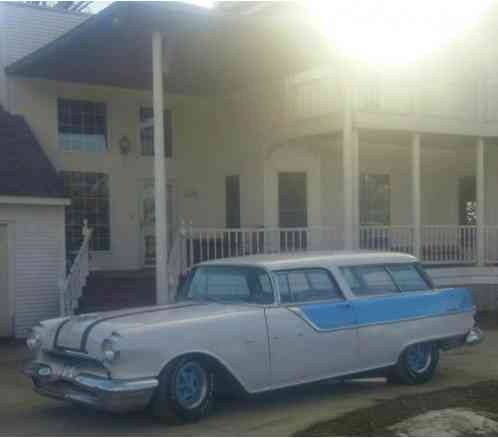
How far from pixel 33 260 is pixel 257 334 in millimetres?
7899

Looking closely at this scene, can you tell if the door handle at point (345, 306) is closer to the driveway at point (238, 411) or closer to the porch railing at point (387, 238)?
the driveway at point (238, 411)

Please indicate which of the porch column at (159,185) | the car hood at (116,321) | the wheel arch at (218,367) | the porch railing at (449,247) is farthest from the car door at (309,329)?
the porch railing at (449,247)

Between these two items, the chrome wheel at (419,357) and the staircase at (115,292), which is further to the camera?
the staircase at (115,292)

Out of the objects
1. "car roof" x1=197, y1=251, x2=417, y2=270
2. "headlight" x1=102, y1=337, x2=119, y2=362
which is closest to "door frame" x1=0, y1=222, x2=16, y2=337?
"car roof" x1=197, y1=251, x2=417, y2=270

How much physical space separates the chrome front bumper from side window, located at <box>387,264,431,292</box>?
3.56m

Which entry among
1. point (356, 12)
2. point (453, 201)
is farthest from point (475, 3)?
point (453, 201)

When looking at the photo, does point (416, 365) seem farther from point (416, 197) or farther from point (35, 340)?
point (416, 197)

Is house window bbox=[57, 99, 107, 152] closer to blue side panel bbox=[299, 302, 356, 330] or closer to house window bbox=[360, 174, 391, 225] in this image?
house window bbox=[360, 174, 391, 225]

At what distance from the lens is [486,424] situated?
6.91 meters

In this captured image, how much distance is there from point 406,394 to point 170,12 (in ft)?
22.1

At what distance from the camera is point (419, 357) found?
9.20 m

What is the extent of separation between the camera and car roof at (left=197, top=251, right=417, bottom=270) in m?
8.31

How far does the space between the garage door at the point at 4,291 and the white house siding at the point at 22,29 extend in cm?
325

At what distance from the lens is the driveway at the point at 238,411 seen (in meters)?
7.11
